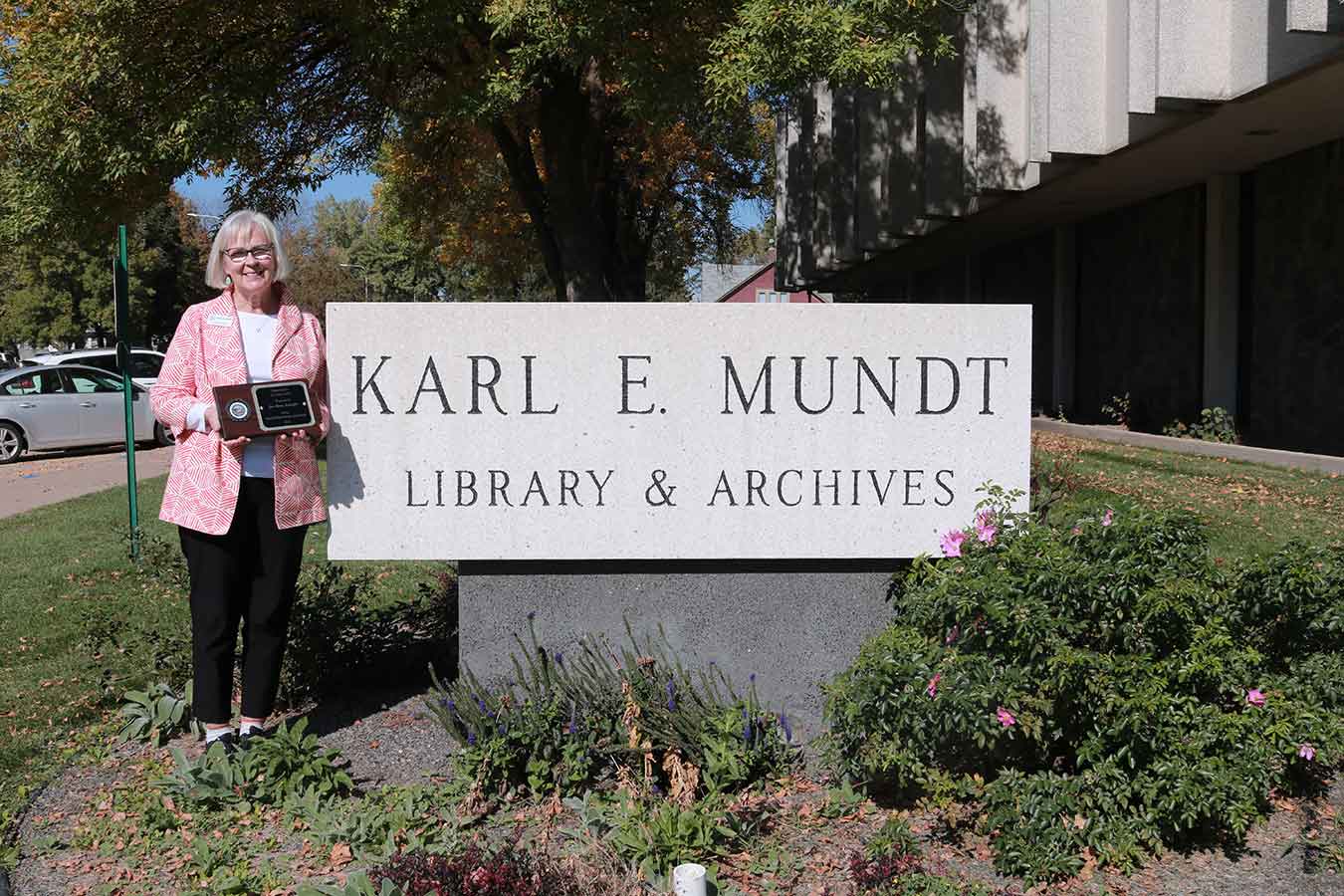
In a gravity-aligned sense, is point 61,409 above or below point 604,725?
above

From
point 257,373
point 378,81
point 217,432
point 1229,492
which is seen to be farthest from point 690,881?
point 378,81

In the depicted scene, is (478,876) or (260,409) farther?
(260,409)

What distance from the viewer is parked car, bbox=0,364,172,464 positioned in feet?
61.3

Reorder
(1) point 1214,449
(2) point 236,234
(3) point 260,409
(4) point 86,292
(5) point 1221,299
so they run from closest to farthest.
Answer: (3) point 260,409 → (2) point 236,234 → (1) point 1214,449 → (5) point 1221,299 → (4) point 86,292

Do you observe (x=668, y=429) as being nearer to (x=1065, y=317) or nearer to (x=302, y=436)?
(x=302, y=436)

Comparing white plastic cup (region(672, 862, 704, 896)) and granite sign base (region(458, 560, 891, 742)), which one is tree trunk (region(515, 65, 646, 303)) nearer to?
granite sign base (region(458, 560, 891, 742))

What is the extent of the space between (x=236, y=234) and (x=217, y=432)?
2.09 feet

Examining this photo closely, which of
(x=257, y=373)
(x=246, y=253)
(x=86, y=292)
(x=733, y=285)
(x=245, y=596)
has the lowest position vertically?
(x=245, y=596)

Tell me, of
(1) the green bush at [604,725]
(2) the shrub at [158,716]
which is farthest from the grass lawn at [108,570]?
(1) the green bush at [604,725]

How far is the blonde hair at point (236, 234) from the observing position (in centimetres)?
379

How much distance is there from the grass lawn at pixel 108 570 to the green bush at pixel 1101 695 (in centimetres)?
42

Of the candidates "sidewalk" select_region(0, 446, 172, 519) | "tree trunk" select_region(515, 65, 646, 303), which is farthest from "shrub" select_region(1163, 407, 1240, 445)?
"sidewalk" select_region(0, 446, 172, 519)

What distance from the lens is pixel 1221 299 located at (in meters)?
17.2

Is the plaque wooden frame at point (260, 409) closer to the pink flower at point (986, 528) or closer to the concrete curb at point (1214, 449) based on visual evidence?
the pink flower at point (986, 528)
